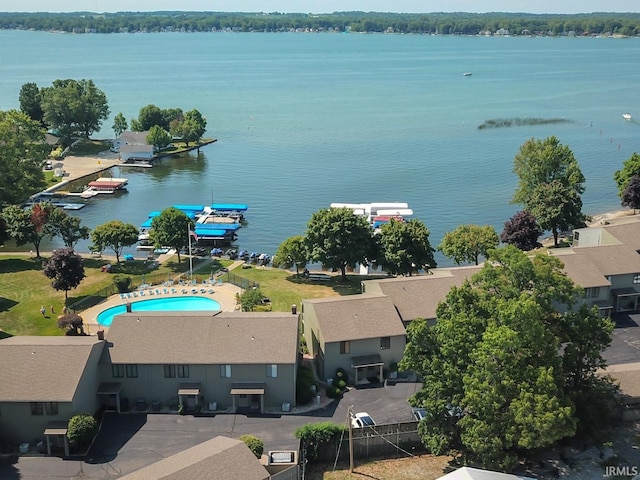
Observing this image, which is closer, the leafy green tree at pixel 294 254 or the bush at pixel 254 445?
the bush at pixel 254 445

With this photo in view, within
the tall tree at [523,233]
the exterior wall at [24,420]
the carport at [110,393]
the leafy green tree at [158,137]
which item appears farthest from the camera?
the leafy green tree at [158,137]

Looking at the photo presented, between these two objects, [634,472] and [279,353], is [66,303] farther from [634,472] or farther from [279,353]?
[634,472]

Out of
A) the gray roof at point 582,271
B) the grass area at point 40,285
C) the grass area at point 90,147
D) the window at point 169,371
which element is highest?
the gray roof at point 582,271

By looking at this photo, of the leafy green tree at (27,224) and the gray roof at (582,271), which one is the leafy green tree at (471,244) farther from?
the leafy green tree at (27,224)

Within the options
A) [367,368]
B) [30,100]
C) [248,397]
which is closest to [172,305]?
[248,397]

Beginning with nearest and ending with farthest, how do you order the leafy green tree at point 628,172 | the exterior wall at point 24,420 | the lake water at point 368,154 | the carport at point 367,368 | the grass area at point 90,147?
the exterior wall at point 24,420 → the carport at point 367,368 → the leafy green tree at point 628,172 → the lake water at point 368,154 → the grass area at point 90,147

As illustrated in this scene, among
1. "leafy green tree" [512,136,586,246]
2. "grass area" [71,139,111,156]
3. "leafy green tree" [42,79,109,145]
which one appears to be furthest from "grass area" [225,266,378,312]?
"leafy green tree" [42,79,109,145]

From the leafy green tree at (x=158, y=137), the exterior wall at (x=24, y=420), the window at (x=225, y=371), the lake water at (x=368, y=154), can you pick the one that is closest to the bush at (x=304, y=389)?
the window at (x=225, y=371)

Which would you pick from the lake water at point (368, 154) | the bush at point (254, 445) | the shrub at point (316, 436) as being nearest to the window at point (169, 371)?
the bush at point (254, 445)

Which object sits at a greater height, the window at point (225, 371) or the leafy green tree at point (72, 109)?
the leafy green tree at point (72, 109)
